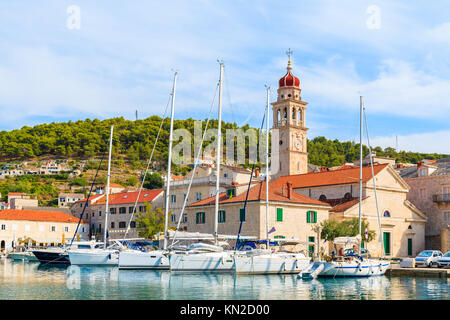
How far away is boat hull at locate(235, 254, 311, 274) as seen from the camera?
36991 millimetres

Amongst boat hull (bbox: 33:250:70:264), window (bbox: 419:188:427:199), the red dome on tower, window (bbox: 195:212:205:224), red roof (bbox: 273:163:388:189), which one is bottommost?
boat hull (bbox: 33:250:70:264)

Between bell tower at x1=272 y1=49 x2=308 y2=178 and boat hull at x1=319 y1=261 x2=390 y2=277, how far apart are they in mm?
38539

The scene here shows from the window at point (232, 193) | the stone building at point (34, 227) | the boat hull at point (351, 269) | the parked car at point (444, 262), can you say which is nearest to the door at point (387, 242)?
the parked car at point (444, 262)

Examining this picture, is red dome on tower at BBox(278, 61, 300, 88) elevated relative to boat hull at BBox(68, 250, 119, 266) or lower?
elevated

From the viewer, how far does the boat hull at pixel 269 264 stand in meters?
37.0

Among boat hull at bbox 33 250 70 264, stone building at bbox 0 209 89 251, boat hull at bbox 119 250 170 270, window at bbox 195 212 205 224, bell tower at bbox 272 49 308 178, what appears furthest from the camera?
stone building at bbox 0 209 89 251

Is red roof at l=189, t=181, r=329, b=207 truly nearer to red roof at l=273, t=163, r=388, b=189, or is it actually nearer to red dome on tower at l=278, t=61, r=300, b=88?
red roof at l=273, t=163, r=388, b=189

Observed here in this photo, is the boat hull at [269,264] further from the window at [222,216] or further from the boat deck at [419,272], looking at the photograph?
the window at [222,216]

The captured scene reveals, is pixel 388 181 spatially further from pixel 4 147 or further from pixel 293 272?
pixel 4 147

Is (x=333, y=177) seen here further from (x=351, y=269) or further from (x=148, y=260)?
(x=148, y=260)

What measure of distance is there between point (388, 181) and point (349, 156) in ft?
294

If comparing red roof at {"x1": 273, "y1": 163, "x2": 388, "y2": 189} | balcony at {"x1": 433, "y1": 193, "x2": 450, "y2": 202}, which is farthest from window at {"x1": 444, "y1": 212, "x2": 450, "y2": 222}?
red roof at {"x1": 273, "y1": 163, "x2": 388, "y2": 189}

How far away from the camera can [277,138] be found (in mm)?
76875
